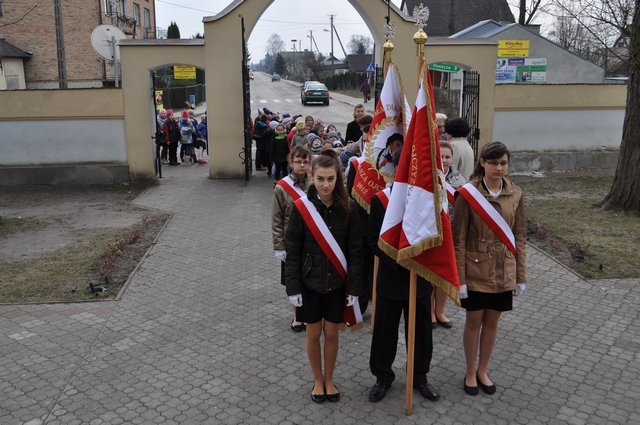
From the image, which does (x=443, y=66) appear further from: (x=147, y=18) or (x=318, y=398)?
(x=147, y=18)

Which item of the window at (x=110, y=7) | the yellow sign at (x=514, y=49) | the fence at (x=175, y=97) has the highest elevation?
the window at (x=110, y=7)

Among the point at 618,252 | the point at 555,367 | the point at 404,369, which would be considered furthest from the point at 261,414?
the point at 618,252

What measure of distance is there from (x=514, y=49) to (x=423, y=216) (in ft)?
87.4

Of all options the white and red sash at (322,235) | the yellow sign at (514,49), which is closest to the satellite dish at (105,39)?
the white and red sash at (322,235)

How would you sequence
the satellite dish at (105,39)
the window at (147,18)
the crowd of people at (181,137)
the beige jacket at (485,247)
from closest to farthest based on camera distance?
1. the beige jacket at (485,247)
2. the satellite dish at (105,39)
3. the crowd of people at (181,137)
4. the window at (147,18)

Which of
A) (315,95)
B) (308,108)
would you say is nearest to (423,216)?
Answer: (308,108)

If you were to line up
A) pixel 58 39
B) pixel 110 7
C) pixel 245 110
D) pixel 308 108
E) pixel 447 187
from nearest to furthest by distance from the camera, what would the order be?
1. pixel 447 187
2. pixel 245 110
3. pixel 58 39
4. pixel 110 7
5. pixel 308 108

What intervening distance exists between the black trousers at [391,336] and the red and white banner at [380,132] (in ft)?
4.61

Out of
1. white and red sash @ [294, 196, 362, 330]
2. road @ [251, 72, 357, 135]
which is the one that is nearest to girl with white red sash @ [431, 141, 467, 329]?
white and red sash @ [294, 196, 362, 330]

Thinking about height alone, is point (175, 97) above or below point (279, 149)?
above

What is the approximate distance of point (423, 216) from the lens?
4.62m

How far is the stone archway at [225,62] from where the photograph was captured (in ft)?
48.5

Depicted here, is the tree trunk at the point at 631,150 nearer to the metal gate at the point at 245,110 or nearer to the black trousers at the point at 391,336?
the metal gate at the point at 245,110

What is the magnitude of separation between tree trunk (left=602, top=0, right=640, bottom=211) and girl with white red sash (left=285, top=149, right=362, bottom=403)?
8.47m
